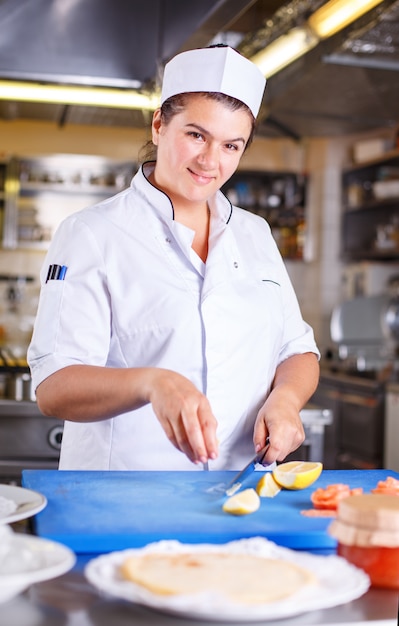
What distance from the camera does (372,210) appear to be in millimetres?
6656

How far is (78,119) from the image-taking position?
6543mm

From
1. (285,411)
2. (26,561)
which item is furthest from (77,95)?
(26,561)

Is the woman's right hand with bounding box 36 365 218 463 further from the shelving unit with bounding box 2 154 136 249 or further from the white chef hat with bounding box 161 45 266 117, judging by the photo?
the shelving unit with bounding box 2 154 136 249

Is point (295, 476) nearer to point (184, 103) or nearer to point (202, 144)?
point (202, 144)

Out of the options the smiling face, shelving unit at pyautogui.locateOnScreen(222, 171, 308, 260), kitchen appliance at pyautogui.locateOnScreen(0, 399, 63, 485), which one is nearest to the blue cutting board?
the smiling face

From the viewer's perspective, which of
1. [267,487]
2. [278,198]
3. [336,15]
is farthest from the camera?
[278,198]

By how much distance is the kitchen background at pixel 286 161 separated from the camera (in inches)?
130

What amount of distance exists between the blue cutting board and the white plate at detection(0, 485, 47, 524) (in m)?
0.02

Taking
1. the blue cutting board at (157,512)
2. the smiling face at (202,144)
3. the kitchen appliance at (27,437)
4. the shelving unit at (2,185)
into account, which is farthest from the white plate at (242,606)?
the shelving unit at (2,185)

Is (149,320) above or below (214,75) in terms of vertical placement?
below

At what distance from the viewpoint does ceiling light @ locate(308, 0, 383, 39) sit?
292cm

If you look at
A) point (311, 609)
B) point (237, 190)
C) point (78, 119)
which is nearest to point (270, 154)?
point (237, 190)

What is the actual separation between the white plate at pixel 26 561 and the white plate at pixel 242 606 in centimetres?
4

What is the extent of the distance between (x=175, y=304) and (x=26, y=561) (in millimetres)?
839
